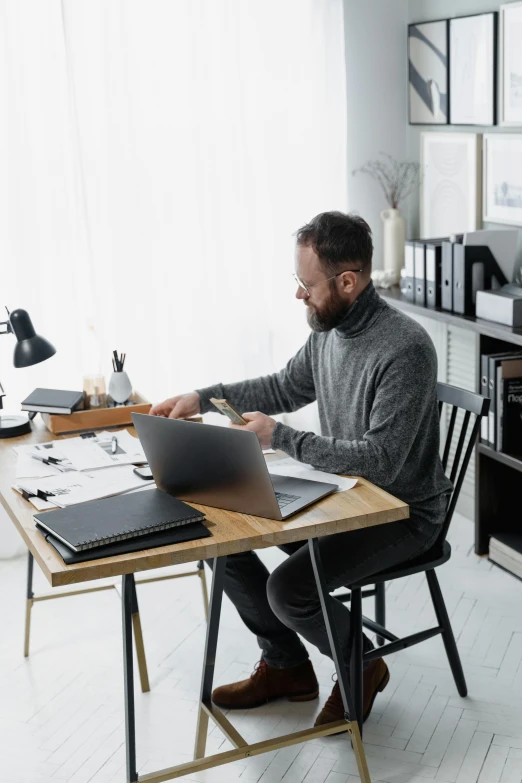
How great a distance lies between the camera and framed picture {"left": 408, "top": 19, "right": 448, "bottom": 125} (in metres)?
3.76

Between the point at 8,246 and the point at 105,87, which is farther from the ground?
the point at 105,87

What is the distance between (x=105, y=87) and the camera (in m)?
3.50

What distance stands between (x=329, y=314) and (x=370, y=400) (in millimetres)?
234

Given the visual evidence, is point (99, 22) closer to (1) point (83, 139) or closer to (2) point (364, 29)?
(1) point (83, 139)

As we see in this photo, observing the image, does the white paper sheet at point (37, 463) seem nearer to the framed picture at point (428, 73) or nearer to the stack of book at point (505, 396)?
the stack of book at point (505, 396)

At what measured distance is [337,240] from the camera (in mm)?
2285

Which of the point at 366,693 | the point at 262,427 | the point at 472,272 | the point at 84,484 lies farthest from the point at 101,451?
the point at 472,272

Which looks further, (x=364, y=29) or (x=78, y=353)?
(x=364, y=29)

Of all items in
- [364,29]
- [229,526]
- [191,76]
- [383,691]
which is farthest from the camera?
[364,29]

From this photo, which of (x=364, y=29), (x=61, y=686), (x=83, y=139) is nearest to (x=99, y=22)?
(x=83, y=139)

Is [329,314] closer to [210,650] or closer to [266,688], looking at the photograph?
[210,650]

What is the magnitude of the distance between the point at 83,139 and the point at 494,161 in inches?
59.6

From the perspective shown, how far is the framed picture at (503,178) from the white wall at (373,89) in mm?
605

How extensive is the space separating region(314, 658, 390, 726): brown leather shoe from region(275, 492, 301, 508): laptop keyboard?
0.60 m
